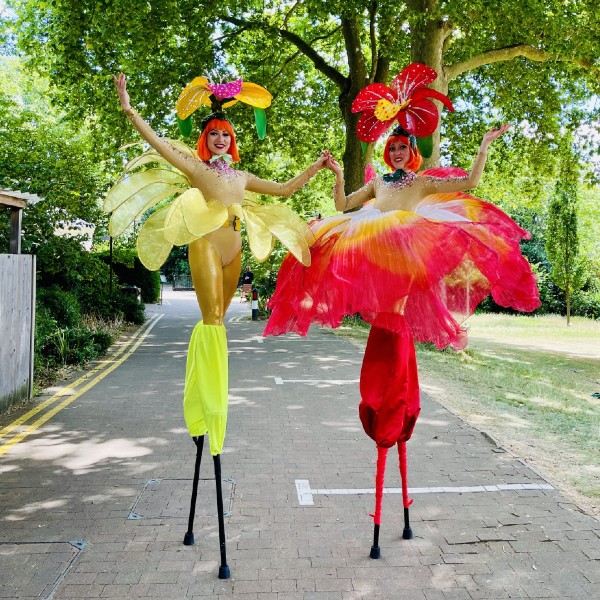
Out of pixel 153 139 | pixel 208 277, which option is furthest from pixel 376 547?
pixel 153 139

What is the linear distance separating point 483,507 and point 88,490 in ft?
10.7

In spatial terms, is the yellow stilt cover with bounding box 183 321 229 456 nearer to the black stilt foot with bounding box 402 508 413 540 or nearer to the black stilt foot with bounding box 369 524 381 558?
the black stilt foot with bounding box 369 524 381 558

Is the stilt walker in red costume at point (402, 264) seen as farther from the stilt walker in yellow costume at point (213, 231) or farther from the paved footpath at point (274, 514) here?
the paved footpath at point (274, 514)

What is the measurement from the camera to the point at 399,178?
12.8 feet

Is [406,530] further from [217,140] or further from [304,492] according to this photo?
[217,140]

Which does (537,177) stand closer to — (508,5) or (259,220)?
(508,5)

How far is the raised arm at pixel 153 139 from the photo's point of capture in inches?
134

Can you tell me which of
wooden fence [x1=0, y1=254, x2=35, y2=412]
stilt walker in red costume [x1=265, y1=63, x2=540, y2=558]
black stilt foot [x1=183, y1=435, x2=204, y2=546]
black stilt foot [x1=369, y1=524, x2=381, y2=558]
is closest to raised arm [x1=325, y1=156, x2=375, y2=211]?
stilt walker in red costume [x1=265, y1=63, x2=540, y2=558]

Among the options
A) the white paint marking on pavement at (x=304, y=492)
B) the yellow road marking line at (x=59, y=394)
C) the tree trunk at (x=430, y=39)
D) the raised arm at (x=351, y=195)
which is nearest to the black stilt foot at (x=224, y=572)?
the white paint marking on pavement at (x=304, y=492)

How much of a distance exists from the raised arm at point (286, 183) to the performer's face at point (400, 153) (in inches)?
17.8

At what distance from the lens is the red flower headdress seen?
385cm

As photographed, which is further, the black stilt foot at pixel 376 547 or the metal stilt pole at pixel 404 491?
the metal stilt pole at pixel 404 491

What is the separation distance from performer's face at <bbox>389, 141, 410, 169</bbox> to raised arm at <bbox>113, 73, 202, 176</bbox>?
1.28m

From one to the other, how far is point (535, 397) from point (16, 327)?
793 cm
